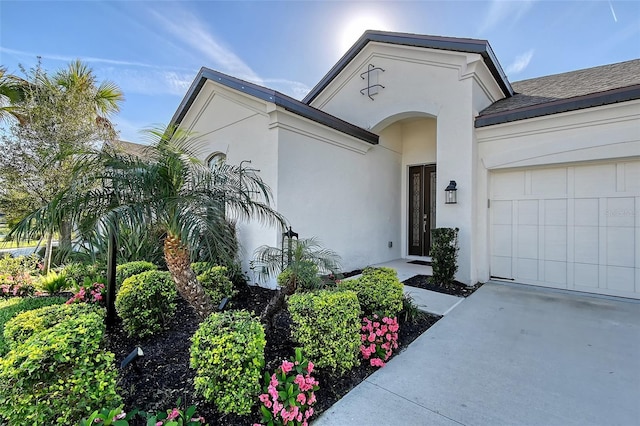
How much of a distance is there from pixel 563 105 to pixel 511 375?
18.6 feet

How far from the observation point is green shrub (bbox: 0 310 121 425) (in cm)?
191

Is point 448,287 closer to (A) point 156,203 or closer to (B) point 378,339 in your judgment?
(B) point 378,339

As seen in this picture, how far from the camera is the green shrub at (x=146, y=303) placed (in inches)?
150

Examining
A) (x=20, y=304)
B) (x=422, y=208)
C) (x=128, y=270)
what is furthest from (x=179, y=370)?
(x=422, y=208)

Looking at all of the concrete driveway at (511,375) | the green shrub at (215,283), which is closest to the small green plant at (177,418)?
the concrete driveway at (511,375)

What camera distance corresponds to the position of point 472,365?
3332mm

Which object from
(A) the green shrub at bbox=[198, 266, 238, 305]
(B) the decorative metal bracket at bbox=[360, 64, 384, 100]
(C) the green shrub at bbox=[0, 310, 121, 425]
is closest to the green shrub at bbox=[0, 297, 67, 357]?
(A) the green shrub at bbox=[198, 266, 238, 305]

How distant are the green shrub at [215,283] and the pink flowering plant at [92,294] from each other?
1663mm

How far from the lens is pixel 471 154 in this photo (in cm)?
665

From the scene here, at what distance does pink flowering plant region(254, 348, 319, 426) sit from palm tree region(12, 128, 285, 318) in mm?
1609

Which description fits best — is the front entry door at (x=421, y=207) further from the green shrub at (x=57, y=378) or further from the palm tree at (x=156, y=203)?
the green shrub at (x=57, y=378)

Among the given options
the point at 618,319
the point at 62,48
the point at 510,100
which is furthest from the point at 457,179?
→ the point at 62,48

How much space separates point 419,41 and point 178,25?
6249mm

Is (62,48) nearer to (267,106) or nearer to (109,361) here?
(267,106)
